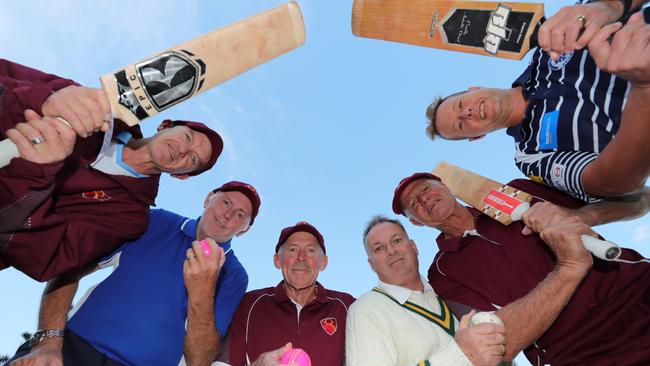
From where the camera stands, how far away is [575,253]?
2.65 meters

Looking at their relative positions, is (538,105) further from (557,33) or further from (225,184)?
(225,184)

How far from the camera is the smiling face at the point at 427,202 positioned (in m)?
3.58

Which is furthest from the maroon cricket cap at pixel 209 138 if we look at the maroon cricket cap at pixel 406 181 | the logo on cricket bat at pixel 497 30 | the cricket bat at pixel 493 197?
the logo on cricket bat at pixel 497 30

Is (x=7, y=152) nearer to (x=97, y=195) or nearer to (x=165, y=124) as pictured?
(x=97, y=195)

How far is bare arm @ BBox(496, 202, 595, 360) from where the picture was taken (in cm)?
264

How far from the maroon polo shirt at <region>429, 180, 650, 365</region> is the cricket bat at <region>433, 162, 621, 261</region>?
0.15 metres

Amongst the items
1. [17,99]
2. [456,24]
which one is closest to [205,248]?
[17,99]

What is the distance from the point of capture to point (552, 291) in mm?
2664

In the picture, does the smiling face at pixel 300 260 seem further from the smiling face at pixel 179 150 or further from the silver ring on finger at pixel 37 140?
the silver ring on finger at pixel 37 140

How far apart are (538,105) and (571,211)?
692 mm

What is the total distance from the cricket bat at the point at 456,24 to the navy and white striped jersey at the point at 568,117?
0.54 meters

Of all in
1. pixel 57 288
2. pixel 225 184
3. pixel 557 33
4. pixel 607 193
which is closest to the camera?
pixel 557 33

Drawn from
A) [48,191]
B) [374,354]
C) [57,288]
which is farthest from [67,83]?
[374,354]

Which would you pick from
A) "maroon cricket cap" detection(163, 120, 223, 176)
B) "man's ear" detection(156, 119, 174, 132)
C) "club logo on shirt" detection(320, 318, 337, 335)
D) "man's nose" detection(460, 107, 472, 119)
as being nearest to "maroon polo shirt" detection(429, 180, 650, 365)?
"man's nose" detection(460, 107, 472, 119)
